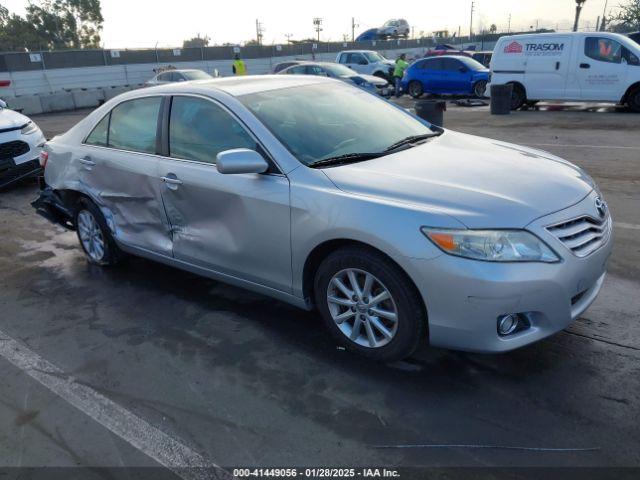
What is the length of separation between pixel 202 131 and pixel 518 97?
13.4 metres

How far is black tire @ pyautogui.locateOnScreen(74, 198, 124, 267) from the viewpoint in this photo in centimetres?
480

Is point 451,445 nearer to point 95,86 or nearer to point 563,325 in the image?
point 563,325

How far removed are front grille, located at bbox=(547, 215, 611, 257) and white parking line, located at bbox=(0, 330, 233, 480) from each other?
2035mm

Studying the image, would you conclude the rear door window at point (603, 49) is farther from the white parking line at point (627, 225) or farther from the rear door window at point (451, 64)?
the white parking line at point (627, 225)

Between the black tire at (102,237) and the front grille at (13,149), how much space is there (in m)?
3.91

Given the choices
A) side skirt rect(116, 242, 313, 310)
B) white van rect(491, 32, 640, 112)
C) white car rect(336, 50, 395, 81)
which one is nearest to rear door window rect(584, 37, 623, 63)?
white van rect(491, 32, 640, 112)

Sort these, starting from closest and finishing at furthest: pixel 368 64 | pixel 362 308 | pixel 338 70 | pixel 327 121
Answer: pixel 362 308, pixel 327 121, pixel 338 70, pixel 368 64

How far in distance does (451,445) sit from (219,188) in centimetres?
214

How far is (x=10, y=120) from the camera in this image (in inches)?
332

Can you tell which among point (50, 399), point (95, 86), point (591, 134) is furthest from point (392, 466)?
point (95, 86)

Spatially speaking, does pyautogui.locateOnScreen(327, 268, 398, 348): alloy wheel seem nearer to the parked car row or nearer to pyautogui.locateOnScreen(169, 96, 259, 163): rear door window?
pyautogui.locateOnScreen(169, 96, 259, 163): rear door window

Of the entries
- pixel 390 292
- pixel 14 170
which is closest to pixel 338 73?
pixel 14 170

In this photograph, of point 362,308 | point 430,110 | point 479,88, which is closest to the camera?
point 362,308

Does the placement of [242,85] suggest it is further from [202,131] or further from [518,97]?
[518,97]
